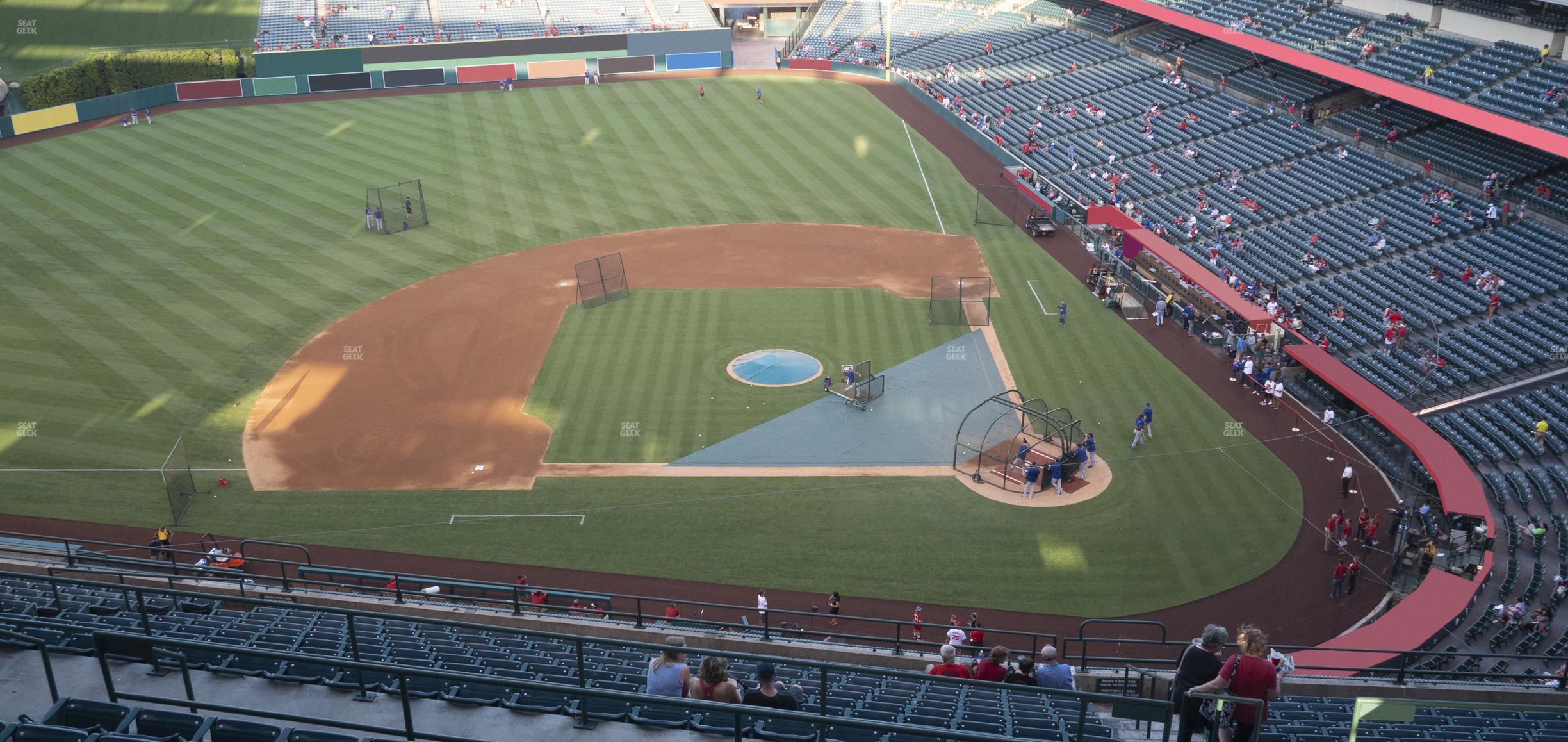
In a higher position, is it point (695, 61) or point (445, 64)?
point (445, 64)

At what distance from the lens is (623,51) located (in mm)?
69500

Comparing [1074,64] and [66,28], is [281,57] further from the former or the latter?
[1074,64]

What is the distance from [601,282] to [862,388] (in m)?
11.8

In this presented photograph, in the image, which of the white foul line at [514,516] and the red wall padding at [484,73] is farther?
the red wall padding at [484,73]

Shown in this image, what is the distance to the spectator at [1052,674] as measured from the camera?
42.1 ft

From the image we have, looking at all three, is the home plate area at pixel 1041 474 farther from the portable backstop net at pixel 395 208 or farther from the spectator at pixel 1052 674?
the portable backstop net at pixel 395 208

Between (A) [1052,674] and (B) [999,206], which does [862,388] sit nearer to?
(B) [999,206]

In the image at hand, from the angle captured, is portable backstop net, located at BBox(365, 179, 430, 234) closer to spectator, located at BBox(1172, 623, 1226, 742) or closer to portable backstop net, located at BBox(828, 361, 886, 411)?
portable backstop net, located at BBox(828, 361, 886, 411)

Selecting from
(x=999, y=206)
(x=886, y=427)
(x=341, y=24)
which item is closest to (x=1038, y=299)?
(x=999, y=206)

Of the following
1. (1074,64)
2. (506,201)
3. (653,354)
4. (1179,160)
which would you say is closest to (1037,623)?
(653,354)

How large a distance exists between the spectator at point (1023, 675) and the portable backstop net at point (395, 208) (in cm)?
3732

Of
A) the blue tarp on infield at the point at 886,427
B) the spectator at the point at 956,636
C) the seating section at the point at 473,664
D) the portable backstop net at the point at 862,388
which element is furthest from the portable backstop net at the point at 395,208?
the spectator at the point at 956,636

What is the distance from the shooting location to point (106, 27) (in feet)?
211

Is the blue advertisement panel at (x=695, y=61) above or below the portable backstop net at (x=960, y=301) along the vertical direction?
above
